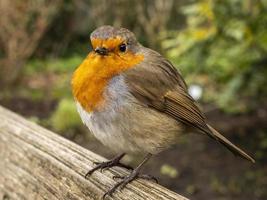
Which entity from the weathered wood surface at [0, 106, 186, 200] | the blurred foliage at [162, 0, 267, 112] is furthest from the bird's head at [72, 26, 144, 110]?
the blurred foliage at [162, 0, 267, 112]

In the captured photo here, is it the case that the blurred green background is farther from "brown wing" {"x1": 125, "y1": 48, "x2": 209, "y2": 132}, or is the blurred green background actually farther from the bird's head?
the bird's head

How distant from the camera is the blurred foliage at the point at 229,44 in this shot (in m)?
4.34

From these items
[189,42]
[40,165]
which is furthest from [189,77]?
[40,165]

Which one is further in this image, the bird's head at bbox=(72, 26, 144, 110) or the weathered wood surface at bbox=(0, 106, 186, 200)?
the bird's head at bbox=(72, 26, 144, 110)

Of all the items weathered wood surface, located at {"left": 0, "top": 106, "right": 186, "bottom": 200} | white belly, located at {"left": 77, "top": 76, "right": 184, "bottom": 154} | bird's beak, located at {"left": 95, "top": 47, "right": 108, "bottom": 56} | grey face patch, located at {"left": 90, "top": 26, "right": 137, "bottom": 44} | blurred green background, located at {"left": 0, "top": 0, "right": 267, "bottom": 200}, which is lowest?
weathered wood surface, located at {"left": 0, "top": 106, "right": 186, "bottom": 200}

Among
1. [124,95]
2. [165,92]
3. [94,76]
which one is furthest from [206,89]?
[94,76]

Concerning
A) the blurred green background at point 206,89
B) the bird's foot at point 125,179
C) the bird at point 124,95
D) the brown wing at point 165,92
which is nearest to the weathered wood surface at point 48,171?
the bird's foot at point 125,179

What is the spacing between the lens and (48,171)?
6.86 feet

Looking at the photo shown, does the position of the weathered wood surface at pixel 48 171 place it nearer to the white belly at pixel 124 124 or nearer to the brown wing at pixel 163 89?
the white belly at pixel 124 124

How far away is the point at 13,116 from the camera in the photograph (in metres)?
2.62

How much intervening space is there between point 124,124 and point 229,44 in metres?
2.54

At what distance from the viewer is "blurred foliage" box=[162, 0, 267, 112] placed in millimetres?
4344

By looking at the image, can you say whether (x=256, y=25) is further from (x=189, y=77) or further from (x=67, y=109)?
(x=67, y=109)

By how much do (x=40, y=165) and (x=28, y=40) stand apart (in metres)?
5.69
